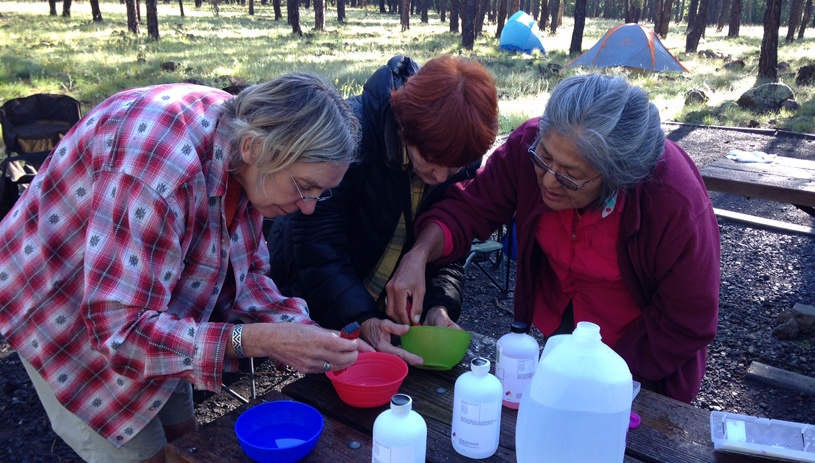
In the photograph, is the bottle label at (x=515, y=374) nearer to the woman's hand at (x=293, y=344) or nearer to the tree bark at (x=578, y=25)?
the woman's hand at (x=293, y=344)

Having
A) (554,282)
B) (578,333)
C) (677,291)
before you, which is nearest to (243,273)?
(578,333)

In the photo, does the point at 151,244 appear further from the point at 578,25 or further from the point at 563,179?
the point at 578,25

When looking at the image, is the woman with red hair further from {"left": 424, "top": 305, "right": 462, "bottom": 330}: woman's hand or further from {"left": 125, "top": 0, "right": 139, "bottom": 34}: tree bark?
{"left": 125, "top": 0, "right": 139, "bottom": 34}: tree bark

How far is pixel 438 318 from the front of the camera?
2.22 metres

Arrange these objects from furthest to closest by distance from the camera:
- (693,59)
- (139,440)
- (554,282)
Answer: (693,59) < (554,282) < (139,440)

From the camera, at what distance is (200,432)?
149 cm

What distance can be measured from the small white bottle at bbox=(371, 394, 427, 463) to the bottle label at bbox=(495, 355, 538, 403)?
16.0 inches

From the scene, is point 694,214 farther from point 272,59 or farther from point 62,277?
point 272,59

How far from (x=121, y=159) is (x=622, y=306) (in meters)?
1.75

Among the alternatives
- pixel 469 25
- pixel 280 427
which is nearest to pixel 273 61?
pixel 469 25

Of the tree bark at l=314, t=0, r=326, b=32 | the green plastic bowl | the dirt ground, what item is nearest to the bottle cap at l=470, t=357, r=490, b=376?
the green plastic bowl

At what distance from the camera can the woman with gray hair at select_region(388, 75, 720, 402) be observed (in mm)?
1864

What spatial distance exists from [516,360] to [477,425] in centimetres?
25

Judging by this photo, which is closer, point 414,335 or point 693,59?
point 414,335
